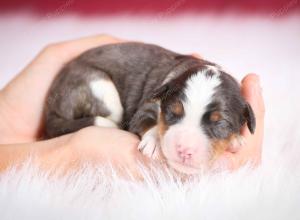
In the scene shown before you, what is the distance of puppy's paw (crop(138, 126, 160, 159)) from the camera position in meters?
3.33

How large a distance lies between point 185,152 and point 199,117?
0.78 ft

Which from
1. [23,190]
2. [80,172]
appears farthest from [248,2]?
[23,190]

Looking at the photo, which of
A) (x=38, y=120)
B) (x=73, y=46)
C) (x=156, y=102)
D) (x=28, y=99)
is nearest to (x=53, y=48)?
(x=73, y=46)

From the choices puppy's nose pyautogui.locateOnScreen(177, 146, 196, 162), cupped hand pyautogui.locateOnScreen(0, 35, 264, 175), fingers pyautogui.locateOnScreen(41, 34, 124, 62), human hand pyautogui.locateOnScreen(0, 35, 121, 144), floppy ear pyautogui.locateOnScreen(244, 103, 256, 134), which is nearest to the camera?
puppy's nose pyautogui.locateOnScreen(177, 146, 196, 162)

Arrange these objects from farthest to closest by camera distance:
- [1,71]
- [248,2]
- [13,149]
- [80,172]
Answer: [1,71], [248,2], [13,149], [80,172]

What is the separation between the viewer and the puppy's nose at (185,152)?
9.89 ft

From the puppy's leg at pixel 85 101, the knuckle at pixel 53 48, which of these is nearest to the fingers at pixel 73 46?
the knuckle at pixel 53 48

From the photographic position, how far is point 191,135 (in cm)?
307

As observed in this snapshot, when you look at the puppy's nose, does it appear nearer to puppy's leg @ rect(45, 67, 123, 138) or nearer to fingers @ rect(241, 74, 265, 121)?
fingers @ rect(241, 74, 265, 121)

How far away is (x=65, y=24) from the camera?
5.43m

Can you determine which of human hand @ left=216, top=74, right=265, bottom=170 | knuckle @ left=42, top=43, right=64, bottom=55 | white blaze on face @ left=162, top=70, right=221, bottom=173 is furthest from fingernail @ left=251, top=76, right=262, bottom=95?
knuckle @ left=42, top=43, right=64, bottom=55

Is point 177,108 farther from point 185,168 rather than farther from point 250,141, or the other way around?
point 250,141

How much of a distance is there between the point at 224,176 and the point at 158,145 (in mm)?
411

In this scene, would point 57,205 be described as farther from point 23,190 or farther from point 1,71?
point 1,71
